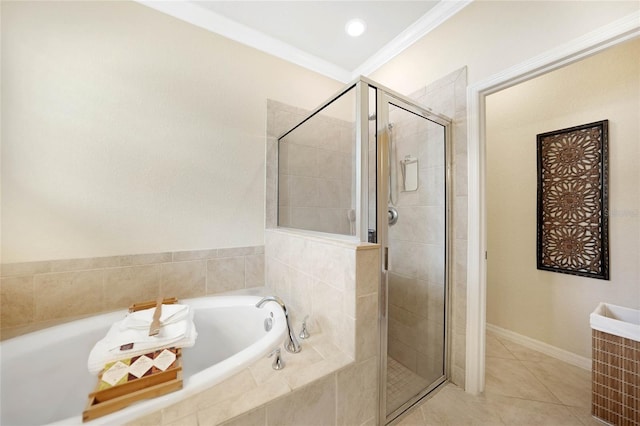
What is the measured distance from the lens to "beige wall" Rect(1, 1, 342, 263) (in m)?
1.19

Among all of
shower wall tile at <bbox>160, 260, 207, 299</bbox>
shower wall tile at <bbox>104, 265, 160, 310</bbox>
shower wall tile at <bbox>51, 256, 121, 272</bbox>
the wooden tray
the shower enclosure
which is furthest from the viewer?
shower wall tile at <bbox>160, 260, 207, 299</bbox>

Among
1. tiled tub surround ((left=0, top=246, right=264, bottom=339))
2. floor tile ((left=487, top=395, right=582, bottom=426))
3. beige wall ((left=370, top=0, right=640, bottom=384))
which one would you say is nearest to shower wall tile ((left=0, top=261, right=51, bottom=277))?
tiled tub surround ((left=0, top=246, right=264, bottom=339))

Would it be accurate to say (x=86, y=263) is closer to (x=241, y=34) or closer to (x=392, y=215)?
(x=392, y=215)

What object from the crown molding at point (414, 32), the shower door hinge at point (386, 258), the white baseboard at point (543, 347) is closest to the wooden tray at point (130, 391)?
the shower door hinge at point (386, 258)

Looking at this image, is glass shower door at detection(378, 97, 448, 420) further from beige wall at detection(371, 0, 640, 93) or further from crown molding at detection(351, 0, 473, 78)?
crown molding at detection(351, 0, 473, 78)

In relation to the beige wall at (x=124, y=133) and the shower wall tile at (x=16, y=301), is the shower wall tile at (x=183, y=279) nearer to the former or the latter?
the beige wall at (x=124, y=133)

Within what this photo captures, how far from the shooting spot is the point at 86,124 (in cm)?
131

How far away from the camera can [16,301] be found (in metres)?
1.17

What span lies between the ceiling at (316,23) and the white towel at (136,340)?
1947 millimetres

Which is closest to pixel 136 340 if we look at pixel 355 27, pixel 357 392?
pixel 357 392

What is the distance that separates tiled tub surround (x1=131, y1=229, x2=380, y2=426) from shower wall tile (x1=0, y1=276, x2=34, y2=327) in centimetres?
112

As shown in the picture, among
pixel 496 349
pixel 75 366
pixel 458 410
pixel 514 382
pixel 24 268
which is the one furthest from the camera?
pixel 496 349

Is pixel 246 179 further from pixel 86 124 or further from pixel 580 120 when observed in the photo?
pixel 580 120

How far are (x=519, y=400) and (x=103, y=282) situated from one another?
101 inches
